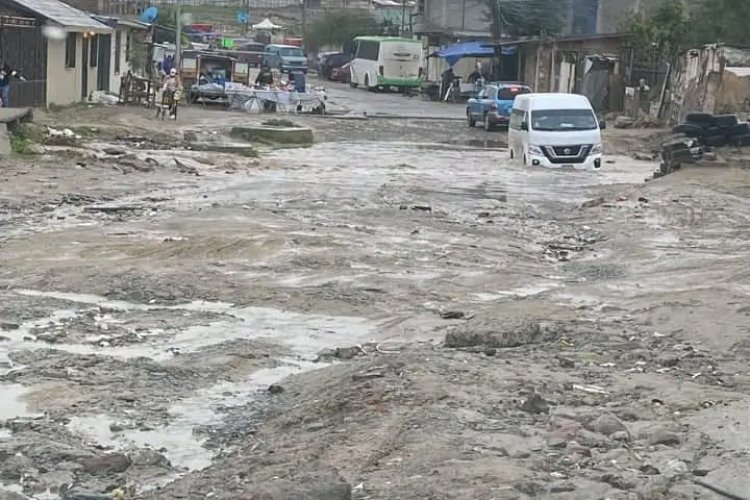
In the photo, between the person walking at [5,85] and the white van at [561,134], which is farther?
the person walking at [5,85]

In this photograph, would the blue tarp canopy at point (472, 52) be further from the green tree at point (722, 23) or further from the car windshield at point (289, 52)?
the green tree at point (722, 23)

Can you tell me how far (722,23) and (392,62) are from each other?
29650mm

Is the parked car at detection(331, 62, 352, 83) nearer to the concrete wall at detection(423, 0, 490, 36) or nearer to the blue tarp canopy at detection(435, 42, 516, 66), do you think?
the concrete wall at detection(423, 0, 490, 36)

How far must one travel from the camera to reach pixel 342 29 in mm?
98938

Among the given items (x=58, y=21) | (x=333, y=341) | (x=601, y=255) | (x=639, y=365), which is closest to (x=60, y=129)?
(x=58, y=21)

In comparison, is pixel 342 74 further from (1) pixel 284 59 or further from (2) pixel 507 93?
(2) pixel 507 93

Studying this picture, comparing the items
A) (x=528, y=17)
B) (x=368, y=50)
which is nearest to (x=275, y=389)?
(x=528, y=17)

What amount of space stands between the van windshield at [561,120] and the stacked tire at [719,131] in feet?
7.42

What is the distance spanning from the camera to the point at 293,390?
10.2 meters

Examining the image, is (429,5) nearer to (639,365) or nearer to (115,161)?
(115,161)

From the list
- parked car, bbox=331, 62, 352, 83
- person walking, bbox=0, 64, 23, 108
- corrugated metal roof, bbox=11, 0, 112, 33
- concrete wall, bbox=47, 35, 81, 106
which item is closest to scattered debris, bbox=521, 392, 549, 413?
person walking, bbox=0, 64, 23, 108

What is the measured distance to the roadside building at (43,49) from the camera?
36.4 meters

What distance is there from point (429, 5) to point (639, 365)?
76079 millimetres

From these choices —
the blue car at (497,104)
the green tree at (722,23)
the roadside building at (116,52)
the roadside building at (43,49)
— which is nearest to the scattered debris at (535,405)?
the roadside building at (43,49)
